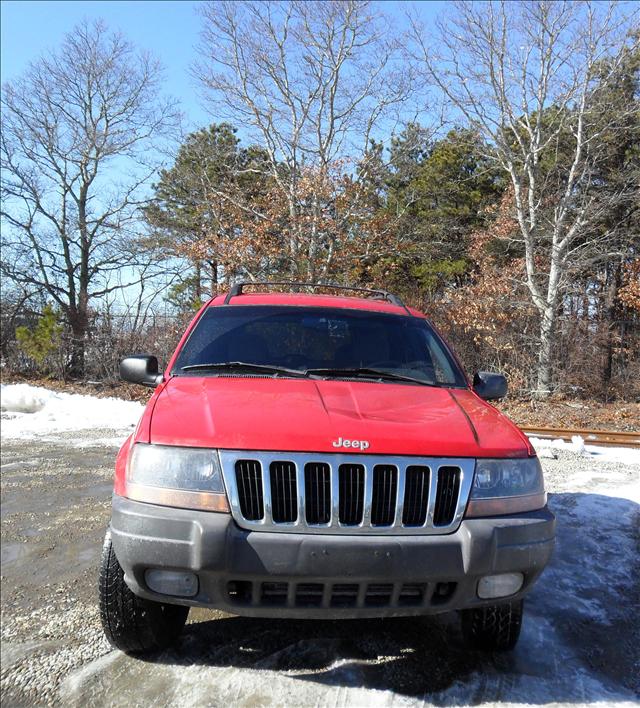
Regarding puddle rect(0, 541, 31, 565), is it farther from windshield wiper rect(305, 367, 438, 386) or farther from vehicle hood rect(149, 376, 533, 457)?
windshield wiper rect(305, 367, 438, 386)

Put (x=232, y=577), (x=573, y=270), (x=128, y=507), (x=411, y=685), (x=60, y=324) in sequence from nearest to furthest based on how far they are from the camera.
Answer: (x=232, y=577), (x=128, y=507), (x=411, y=685), (x=573, y=270), (x=60, y=324)

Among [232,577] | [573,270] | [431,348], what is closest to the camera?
[232,577]

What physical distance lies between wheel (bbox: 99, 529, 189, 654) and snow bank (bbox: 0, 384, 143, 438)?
646 cm

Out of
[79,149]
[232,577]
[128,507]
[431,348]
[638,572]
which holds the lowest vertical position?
[638,572]

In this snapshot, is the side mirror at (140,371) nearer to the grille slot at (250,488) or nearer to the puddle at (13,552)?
the puddle at (13,552)

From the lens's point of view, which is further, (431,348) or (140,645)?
(431,348)

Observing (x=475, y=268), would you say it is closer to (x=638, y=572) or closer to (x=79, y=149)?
(x=79, y=149)

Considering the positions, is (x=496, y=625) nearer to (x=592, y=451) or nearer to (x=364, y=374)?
(x=364, y=374)

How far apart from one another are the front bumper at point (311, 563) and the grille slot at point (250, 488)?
0.07 metres

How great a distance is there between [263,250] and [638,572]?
13756 mm

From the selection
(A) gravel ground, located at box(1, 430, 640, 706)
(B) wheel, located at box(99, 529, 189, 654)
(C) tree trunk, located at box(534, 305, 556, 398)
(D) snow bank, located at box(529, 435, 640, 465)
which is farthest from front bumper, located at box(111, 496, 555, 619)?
(C) tree trunk, located at box(534, 305, 556, 398)

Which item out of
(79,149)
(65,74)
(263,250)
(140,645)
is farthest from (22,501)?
(65,74)

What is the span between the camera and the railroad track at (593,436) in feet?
29.0

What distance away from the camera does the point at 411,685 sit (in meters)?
2.43
